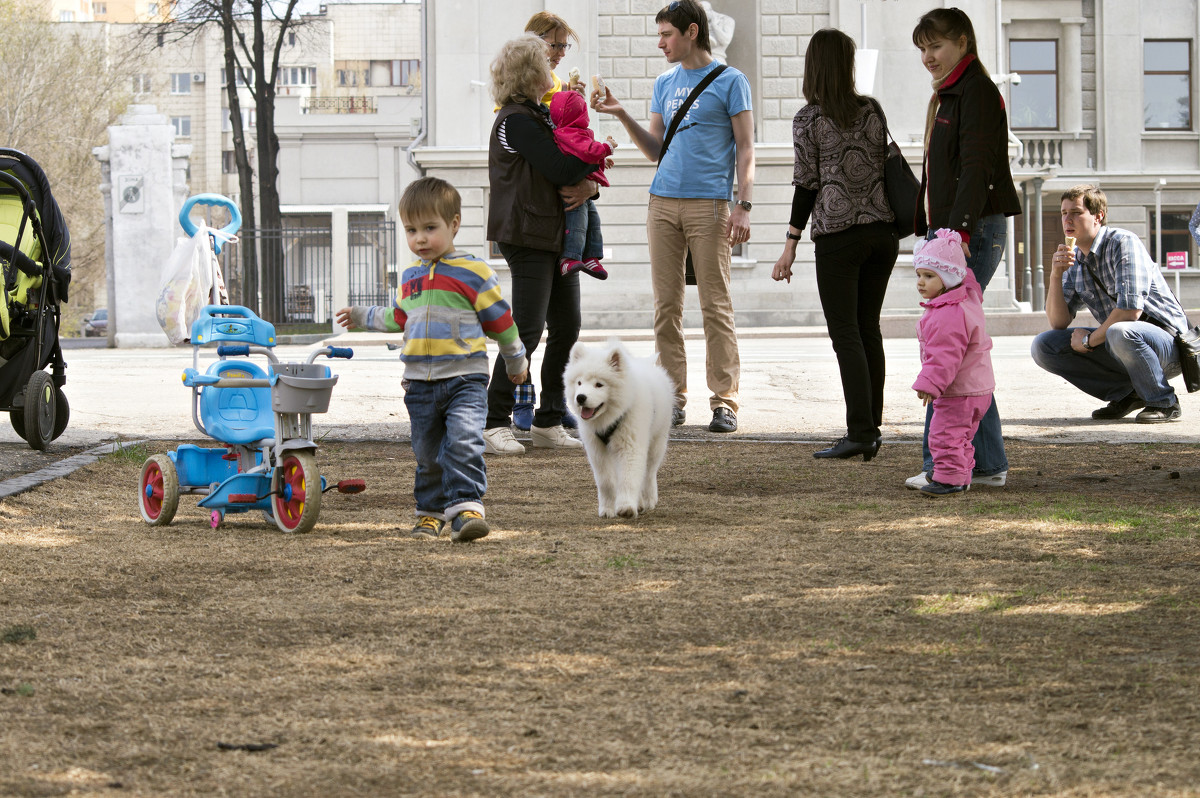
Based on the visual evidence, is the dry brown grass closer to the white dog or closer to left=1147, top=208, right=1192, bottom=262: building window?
the white dog

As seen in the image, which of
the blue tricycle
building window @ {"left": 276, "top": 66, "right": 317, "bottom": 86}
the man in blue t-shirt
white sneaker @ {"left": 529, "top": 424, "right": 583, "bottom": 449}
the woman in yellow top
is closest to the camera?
the blue tricycle

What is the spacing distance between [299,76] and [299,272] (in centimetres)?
4888

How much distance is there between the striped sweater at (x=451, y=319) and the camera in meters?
4.82

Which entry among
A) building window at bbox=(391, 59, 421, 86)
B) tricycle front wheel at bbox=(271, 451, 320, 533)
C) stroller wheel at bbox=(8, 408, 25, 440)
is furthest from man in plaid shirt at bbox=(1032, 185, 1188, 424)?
building window at bbox=(391, 59, 421, 86)

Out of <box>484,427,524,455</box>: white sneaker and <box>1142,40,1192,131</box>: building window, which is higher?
<box>1142,40,1192,131</box>: building window

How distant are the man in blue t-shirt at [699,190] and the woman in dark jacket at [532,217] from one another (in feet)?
2.23

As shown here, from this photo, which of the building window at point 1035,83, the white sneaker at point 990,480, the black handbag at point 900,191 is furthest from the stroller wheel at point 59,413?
the building window at point 1035,83

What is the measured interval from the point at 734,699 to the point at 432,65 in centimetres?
2556

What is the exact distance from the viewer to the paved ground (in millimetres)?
8031

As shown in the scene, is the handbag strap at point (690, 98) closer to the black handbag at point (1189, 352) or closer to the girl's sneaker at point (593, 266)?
the girl's sneaker at point (593, 266)

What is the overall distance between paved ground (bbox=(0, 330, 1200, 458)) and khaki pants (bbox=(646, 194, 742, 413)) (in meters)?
0.43

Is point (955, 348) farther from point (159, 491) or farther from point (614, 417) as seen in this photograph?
point (159, 491)

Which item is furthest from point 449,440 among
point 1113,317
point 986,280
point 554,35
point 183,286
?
point 183,286

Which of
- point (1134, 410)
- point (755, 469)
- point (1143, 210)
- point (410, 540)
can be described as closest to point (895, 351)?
point (1134, 410)
